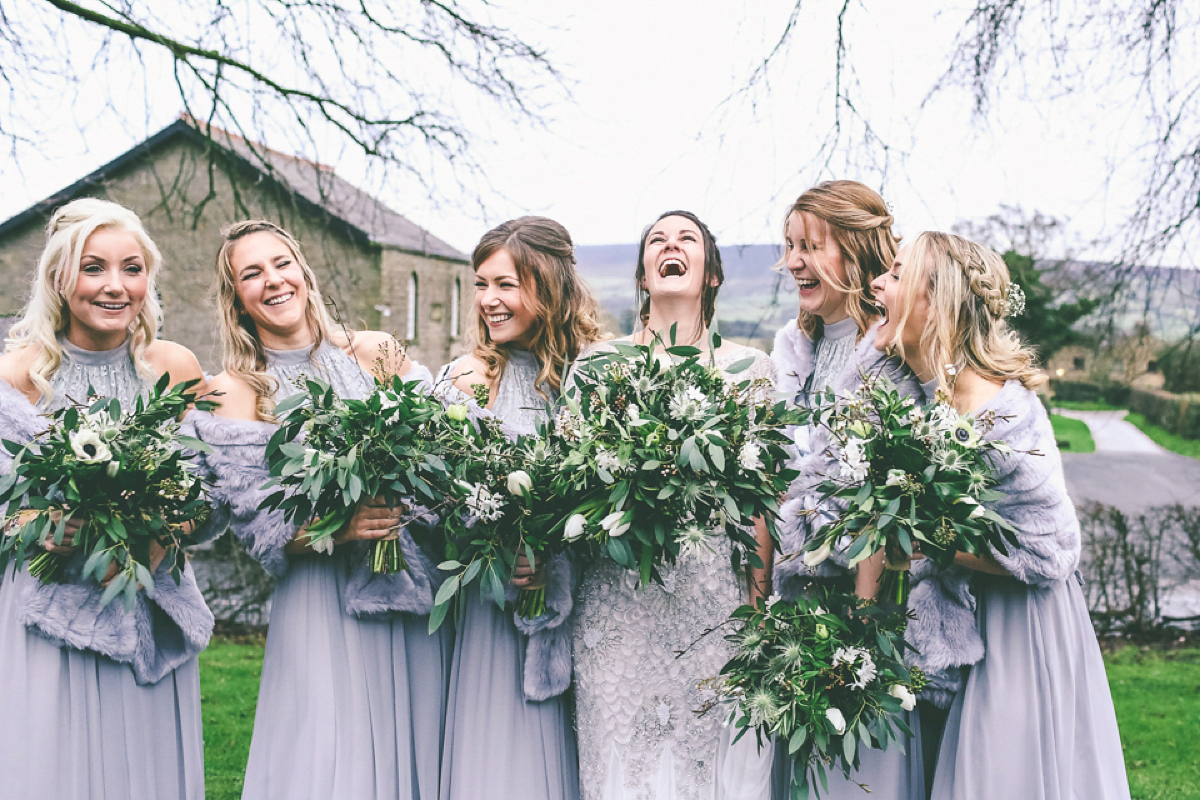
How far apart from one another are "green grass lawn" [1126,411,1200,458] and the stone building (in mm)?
7972

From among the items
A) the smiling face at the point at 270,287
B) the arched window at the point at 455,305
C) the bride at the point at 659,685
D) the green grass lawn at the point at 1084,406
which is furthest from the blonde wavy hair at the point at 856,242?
the arched window at the point at 455,305

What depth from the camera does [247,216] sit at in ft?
17.9

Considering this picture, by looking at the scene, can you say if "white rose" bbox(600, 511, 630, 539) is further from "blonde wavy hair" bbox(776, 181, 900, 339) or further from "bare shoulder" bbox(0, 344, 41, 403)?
"bare shoulder" bbox(0, 344, 41, 403)

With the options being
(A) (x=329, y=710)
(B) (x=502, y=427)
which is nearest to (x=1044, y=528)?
(B) (x=502, y=427)

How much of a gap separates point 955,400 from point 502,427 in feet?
5.65

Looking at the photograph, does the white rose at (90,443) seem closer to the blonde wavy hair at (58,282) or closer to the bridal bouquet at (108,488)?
the bridal bouquet at (108,488)

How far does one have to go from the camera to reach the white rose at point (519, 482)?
9.90 ft

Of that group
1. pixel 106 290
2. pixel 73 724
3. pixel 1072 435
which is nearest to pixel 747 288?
pixel 106 290

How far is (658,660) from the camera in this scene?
3361 mm

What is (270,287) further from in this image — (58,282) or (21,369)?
(21,369)

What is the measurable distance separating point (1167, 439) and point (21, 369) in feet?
38.7

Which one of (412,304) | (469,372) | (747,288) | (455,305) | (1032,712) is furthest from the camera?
(455,305)

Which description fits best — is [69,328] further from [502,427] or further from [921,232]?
[921,232]

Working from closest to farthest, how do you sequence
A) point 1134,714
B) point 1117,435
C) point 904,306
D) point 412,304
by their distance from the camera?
point 904,306
point 1134,714
point 1117,435
point 412,304
